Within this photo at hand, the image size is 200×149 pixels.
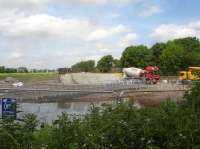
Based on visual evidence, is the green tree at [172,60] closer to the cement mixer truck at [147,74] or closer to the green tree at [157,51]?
the green tree at [157,51]

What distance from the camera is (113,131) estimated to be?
6.98 m

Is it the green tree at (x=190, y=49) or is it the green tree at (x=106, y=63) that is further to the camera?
the green tree at (x=106, y=63)

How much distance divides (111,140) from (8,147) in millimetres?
1414

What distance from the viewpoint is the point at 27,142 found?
23.6ft

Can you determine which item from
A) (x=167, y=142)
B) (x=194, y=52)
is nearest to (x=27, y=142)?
(x=167, y=142)

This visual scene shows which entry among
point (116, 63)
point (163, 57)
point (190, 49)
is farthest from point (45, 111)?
point (116, 63)

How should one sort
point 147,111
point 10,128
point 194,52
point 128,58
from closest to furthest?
point 10,128 → point 147,111 → point 194,52 → point 128,58

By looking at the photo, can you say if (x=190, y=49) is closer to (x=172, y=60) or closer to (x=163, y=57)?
(x=163, y=57)

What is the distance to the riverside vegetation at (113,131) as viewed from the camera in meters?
6.91

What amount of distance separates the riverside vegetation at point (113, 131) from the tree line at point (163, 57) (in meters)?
108

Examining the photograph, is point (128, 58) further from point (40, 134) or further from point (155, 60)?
point (40, 134)

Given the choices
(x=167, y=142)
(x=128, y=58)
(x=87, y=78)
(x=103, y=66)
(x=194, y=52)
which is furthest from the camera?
(x=103, y=66)

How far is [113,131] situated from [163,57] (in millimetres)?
119533

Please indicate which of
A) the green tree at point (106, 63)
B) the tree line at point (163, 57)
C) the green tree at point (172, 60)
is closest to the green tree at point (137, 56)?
the tree line at point (163, 57)
